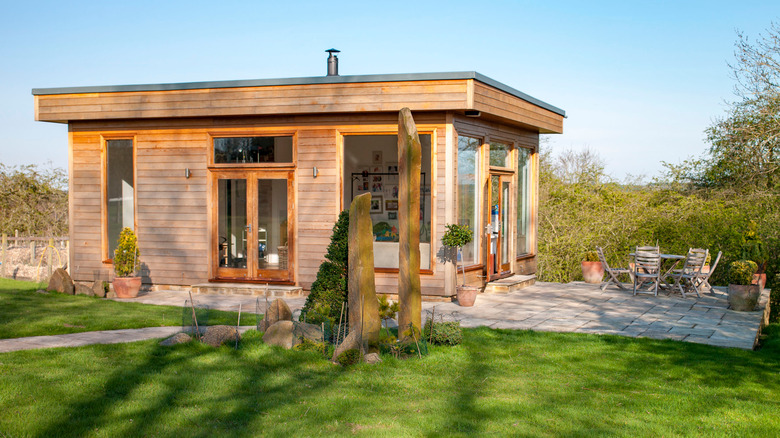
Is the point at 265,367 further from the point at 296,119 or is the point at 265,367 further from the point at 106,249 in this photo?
the point at 106,249

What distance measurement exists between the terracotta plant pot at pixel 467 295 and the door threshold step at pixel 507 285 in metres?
1.49

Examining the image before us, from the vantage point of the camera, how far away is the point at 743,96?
14.9 metres

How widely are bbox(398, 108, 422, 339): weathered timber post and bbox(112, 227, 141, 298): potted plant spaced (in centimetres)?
558

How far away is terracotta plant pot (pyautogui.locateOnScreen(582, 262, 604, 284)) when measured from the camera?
41.4 ft

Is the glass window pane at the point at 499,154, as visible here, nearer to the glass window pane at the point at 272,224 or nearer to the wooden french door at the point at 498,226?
the wooden french door at the point at 498,226

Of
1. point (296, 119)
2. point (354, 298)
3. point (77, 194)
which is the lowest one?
point (354, 298)

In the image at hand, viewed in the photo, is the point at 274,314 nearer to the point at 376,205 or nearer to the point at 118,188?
the point at 118,188

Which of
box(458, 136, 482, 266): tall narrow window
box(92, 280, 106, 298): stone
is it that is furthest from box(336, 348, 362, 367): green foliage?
box(92, 280, 106, 298): stone

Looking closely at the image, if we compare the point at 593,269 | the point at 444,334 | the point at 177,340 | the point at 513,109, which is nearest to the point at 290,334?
the point at 177,340

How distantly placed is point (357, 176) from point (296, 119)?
3509mm

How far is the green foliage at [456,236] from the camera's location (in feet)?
31.3

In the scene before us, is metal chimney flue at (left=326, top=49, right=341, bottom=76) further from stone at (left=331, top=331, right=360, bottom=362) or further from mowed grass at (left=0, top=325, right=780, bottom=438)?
stone at (left=331, top=331, right=360, bottom=362)

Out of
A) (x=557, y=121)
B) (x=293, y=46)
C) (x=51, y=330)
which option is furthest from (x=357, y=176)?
(x=51, y=330)

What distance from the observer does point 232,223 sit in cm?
1091
